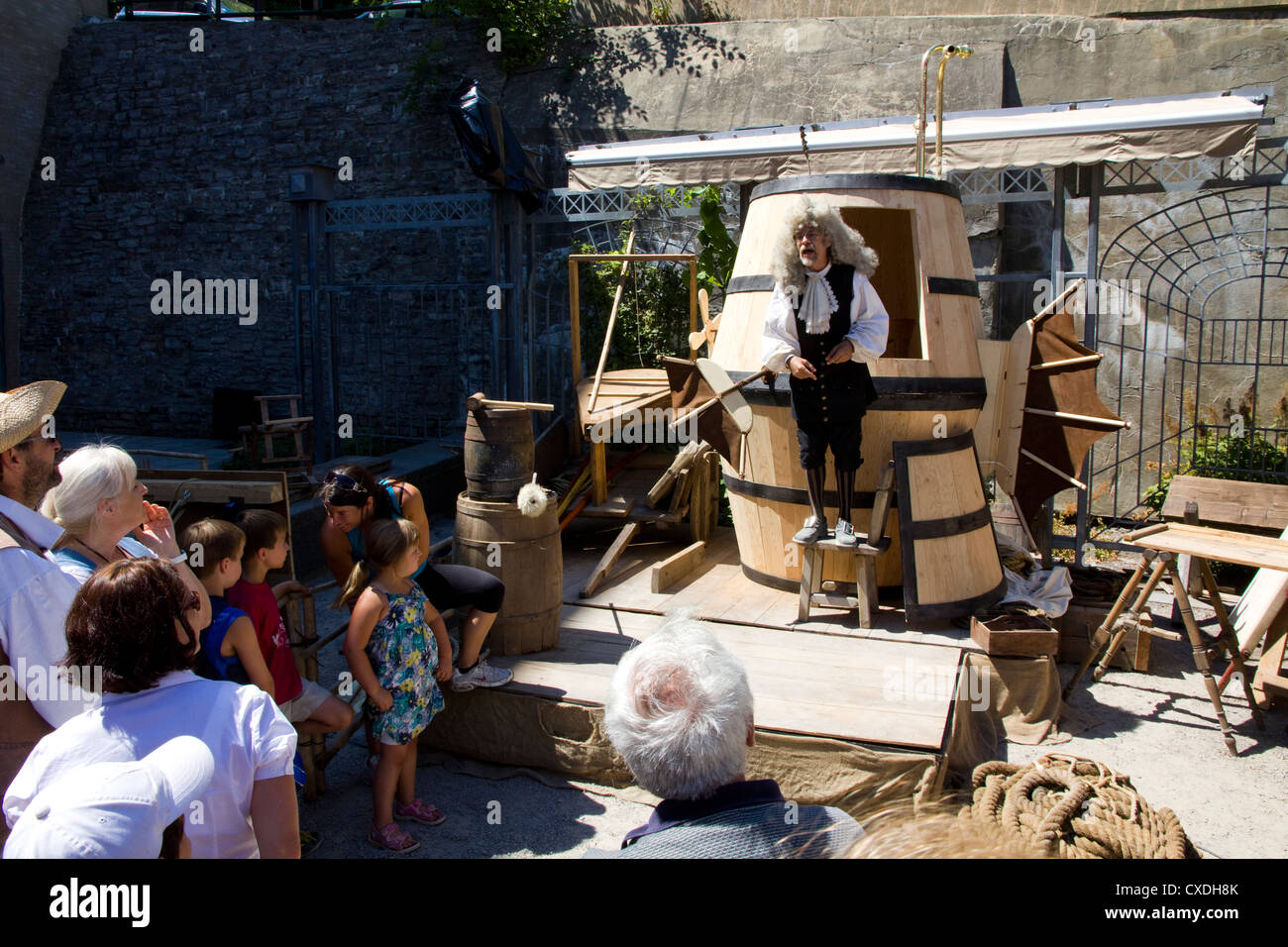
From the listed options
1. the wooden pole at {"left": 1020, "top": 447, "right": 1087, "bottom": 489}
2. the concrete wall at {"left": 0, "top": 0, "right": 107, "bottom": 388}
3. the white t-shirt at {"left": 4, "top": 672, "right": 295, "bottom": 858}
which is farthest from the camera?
the concrete wall at {"left": 0, "top": 0, "right": 107, "bottom": 388}

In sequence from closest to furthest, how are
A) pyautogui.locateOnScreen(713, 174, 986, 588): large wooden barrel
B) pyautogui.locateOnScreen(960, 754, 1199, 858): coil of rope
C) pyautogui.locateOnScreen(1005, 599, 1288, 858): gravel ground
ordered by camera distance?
pyautogui.locateOnScreen(960, 754, 1199, 858): coil of rope, pyautogui.locateOnScreen(1005, 599, 1288, 858): gravel ground, pyautogui.locateOnScreen(713, 174, 986, 588): large wooden barrel

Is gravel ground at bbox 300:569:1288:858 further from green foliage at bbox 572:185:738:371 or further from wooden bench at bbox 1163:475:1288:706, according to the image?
green foliage at bbox 572:185:738:371

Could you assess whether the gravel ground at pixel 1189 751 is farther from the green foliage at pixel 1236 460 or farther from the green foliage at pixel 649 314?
the green foliage at pixel 649 314

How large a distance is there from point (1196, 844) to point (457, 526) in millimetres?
3336

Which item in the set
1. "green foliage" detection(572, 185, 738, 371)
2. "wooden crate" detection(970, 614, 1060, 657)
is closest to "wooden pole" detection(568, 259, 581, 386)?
"green foliage" detection(572, 185, 738, 371)

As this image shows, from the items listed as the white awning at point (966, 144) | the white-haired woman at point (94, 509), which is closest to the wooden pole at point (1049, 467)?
the white awning at point (966, 144)

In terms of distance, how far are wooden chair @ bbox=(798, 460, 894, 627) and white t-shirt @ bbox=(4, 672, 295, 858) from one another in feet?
10.4

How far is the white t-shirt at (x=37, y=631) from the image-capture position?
2254 mm

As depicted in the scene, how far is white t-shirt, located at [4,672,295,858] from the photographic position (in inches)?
74.9

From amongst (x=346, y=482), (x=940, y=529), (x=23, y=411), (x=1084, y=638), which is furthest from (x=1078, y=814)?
(x=23, y=411)

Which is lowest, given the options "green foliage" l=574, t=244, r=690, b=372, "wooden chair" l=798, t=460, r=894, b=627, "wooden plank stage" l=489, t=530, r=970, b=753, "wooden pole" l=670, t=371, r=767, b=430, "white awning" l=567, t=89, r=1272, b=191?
"wooden plank stage" l=489, t=530, r=970, b=753

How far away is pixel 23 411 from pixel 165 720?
1165 millimetres

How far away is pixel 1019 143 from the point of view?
6.57 meters

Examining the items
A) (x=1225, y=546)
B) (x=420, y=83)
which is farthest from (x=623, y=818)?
(x=420, y=83)
